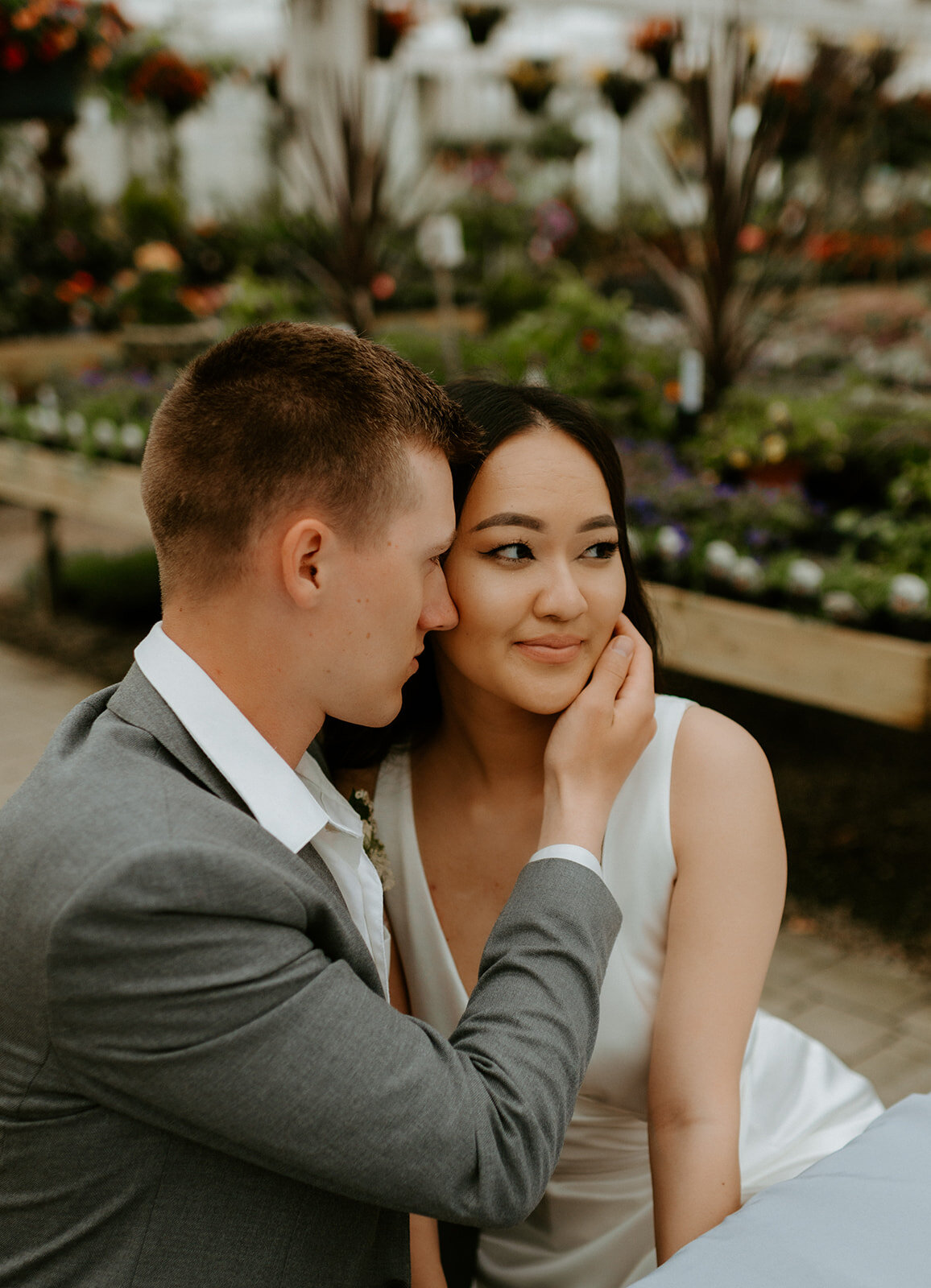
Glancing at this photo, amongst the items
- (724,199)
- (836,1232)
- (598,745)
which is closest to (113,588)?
(724,199)

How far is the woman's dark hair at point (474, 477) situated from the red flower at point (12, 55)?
196 cm

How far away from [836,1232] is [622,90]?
8.77 metres

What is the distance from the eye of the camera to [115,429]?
18.0 ft

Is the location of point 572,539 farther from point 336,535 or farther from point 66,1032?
point 66,1032

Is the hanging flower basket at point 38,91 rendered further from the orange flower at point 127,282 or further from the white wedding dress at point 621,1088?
the orange flower at point 127,282

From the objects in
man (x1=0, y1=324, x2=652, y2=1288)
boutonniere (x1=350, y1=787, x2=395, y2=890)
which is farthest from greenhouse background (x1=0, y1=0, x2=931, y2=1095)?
man (x1=0, y1=324, x2=652, y2=1288)

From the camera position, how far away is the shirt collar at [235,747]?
1142mm

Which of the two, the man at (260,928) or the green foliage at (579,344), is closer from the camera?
the man at (260,928)

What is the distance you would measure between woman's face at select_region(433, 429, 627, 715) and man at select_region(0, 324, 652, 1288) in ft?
0.89

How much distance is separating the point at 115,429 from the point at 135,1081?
491 cm

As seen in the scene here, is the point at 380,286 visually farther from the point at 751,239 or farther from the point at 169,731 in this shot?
the point at 169,731

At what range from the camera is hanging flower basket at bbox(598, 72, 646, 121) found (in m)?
8.47

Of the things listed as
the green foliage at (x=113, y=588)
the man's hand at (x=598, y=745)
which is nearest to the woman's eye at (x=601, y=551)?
the man's hand at (x=598, y=745)

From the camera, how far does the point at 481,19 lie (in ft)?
23.1
